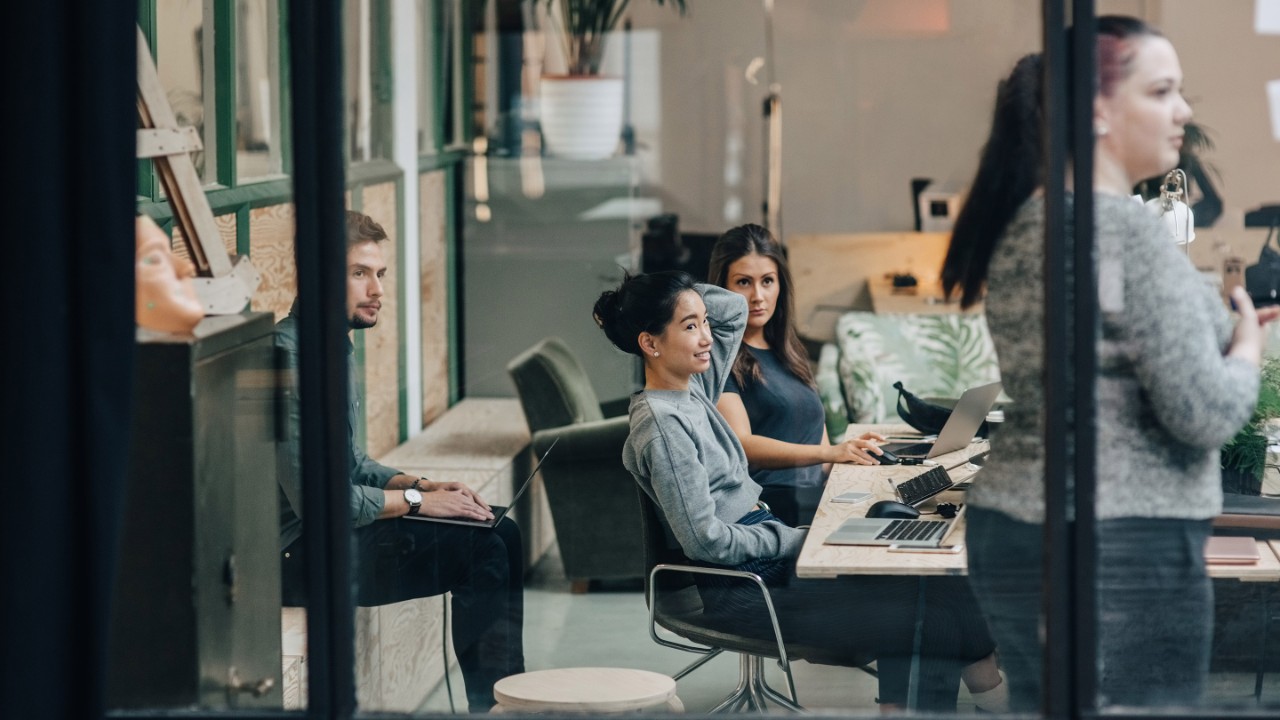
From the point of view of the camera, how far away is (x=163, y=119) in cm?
232

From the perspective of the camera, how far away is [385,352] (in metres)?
4.51

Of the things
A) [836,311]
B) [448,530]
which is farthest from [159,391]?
[836,311]

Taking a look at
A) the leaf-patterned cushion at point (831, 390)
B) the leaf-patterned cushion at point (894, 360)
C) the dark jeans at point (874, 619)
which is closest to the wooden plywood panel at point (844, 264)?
the leaf-patterned cushion at point (894, 360)

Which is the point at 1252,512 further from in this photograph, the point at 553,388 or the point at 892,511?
the point at 553,388

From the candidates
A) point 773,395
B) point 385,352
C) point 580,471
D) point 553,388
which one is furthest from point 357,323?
point 553,388

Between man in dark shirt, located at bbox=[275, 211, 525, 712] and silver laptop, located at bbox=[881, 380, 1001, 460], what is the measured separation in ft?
3.33

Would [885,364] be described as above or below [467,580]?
above

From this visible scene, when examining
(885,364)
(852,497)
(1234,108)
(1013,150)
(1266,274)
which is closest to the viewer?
(1013,150)

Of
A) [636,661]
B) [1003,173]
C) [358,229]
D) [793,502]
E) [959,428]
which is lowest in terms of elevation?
[636,661]

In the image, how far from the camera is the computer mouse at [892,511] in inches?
121

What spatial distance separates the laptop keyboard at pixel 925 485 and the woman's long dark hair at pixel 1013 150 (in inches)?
33.8

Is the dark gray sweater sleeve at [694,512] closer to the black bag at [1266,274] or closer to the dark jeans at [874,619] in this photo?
the dark jeans at [874,619]

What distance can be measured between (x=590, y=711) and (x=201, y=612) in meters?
0.65

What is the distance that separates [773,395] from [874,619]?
0.85 m
